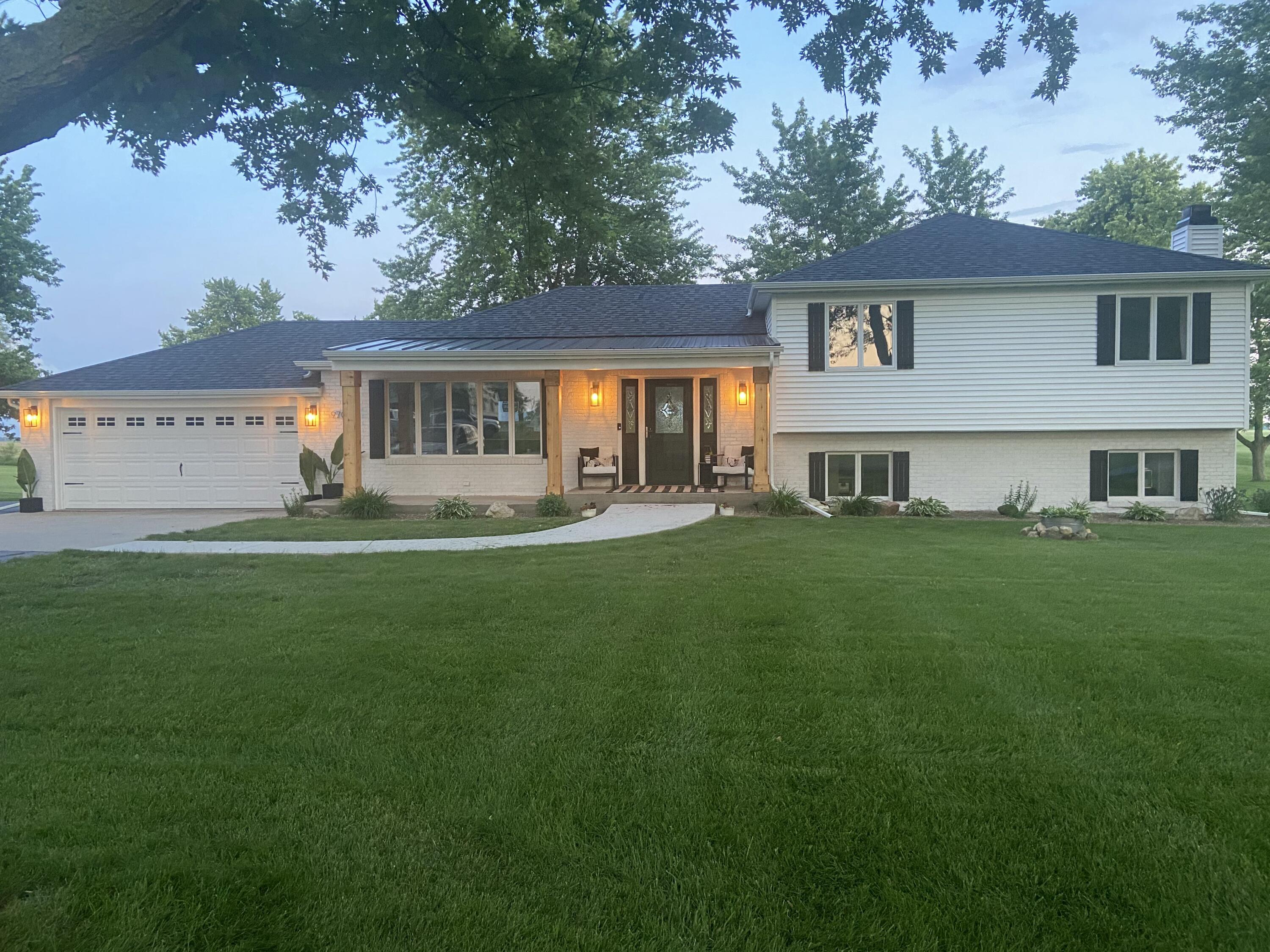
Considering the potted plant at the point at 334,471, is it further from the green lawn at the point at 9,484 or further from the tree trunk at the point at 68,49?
the tree trunk at the point at 68,49

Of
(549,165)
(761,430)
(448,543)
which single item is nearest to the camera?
(549,165)

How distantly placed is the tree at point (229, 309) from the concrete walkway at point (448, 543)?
43332 millimetres

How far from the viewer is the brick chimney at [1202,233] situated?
14430mm

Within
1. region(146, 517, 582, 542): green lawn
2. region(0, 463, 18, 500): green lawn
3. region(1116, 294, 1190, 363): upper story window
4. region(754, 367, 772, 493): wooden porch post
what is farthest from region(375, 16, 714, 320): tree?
region(0, 463, 18, 500): green lawn

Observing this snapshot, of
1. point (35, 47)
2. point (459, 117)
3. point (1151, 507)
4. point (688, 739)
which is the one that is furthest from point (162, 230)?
point (1151, 507)

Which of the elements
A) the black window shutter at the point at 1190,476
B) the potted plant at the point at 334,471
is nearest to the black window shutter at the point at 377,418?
the potted plant at the point at 334,471

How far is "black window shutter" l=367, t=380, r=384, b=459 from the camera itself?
48.9 feet

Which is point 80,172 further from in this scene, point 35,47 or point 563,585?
point 563,585

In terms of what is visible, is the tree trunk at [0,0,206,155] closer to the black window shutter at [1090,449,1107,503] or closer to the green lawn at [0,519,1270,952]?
the green lawn at [0,519,1270,952]

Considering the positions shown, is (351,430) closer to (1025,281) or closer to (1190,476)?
(1025,281)

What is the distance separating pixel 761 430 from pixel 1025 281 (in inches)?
208

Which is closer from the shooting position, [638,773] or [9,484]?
[638,773]

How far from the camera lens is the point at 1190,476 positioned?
1391cm

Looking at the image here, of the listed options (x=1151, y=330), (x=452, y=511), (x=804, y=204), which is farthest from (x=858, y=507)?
(x=804, y=204)
